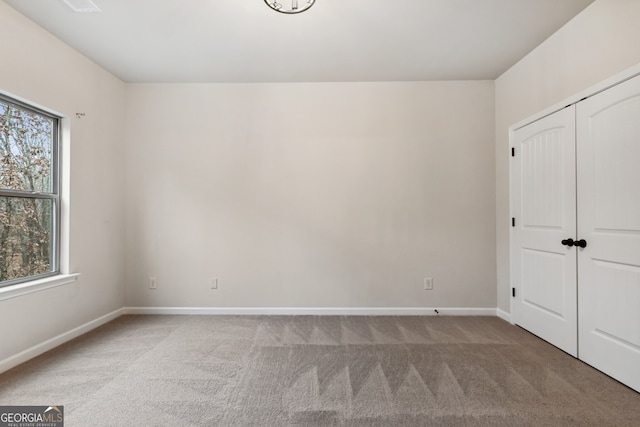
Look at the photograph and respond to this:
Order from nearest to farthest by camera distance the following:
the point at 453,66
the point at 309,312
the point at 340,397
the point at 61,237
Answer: the point at 340,397 < the point at 61,237 < the point at 453,66 < the point at 309,312

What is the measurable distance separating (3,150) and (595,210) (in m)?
4.61

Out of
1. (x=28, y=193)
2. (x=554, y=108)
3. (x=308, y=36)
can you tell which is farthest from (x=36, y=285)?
(x=554, y=108)

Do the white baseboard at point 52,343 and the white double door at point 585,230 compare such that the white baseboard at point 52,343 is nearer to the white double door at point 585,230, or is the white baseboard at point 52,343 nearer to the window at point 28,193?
the window at point 28,193

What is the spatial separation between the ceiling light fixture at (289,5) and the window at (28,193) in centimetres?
223

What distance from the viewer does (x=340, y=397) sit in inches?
78.7

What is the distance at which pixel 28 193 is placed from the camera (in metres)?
2.63

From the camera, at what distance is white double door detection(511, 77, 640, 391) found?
2078 millimetres

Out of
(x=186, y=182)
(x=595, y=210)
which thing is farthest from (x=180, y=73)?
(x=595, y=210)

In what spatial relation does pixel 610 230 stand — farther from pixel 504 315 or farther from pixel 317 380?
pixel 317 380

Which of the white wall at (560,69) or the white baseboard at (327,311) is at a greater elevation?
the white wall at (560,69)

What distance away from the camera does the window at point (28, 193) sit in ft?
8.05

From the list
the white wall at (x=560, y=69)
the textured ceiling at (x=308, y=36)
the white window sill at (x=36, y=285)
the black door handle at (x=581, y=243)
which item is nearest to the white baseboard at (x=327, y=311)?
the white wall at (x=560, y=69)

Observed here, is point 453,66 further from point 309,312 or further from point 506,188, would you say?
point 309,312

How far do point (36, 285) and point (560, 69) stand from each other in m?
4.82
